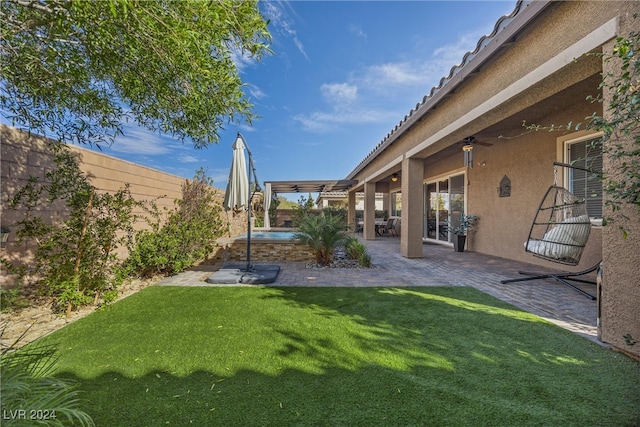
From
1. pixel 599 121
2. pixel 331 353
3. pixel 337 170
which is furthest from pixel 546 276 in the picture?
pixel 337 170

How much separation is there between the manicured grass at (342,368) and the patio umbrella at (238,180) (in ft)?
10.6

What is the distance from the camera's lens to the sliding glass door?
36.3 ft

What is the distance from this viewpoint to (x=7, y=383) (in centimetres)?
133

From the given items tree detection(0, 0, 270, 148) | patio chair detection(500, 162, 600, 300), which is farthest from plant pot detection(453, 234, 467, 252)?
tree detection(0, 0, 270, 148)

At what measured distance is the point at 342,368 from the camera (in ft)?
8.45

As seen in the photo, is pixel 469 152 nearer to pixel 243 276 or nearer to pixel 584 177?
pixel 584 177

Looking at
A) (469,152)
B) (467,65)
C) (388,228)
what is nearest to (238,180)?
(467,65)

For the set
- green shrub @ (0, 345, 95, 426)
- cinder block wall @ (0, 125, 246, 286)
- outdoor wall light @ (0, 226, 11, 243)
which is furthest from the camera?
cinder block wall @ (0, 125, 246, 286)

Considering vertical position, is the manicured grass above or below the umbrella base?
below

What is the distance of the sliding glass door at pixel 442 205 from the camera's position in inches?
436

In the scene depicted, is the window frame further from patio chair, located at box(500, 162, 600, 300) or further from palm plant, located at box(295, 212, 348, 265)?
palm plant, located at box(295, 212, 348, 265)

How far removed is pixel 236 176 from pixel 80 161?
306cm

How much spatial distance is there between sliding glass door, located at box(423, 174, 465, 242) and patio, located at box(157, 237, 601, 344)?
294 centimetres

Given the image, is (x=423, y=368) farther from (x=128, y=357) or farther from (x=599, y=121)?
(x=128, y=357)
